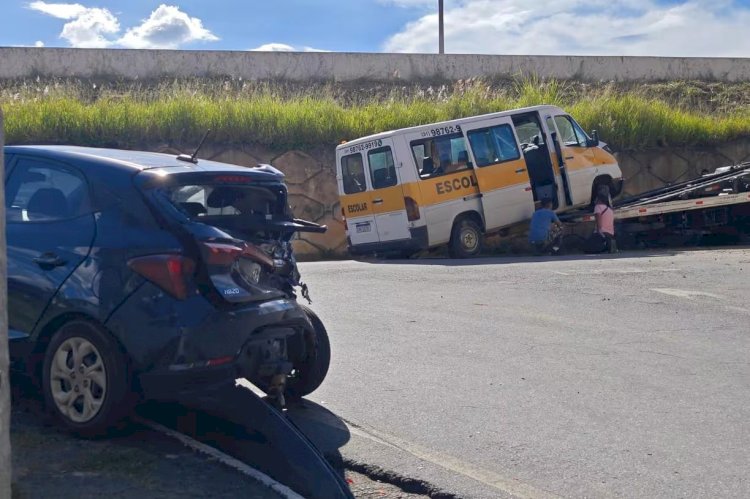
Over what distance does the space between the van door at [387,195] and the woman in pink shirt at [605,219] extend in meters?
3.65

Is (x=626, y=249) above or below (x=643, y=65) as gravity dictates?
below

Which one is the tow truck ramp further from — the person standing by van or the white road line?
the white road line

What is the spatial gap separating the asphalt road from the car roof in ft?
5.82

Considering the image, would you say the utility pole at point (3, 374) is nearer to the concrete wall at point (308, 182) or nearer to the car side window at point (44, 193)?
the car side window at point (44, 193)

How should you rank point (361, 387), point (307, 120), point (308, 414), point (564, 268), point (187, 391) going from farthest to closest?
point (307, 120) → point (564, 268) → point (361, 387) → point (308, 414) → point (187, 391)

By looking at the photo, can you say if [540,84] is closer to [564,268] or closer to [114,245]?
[564,268]

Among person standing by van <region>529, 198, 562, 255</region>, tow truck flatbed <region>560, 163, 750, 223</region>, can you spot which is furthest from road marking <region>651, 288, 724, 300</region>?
tow truck flatbed <region>560, 163, 750, 223</region>

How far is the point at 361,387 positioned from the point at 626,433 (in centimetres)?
215

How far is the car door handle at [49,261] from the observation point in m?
6.00

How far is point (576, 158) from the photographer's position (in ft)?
64.6

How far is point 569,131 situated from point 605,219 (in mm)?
2096

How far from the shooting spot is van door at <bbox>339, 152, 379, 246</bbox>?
1919cm

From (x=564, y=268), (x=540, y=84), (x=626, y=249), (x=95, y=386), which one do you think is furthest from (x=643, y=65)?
(x=95, y=386)

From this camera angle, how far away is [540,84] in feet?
99.3
